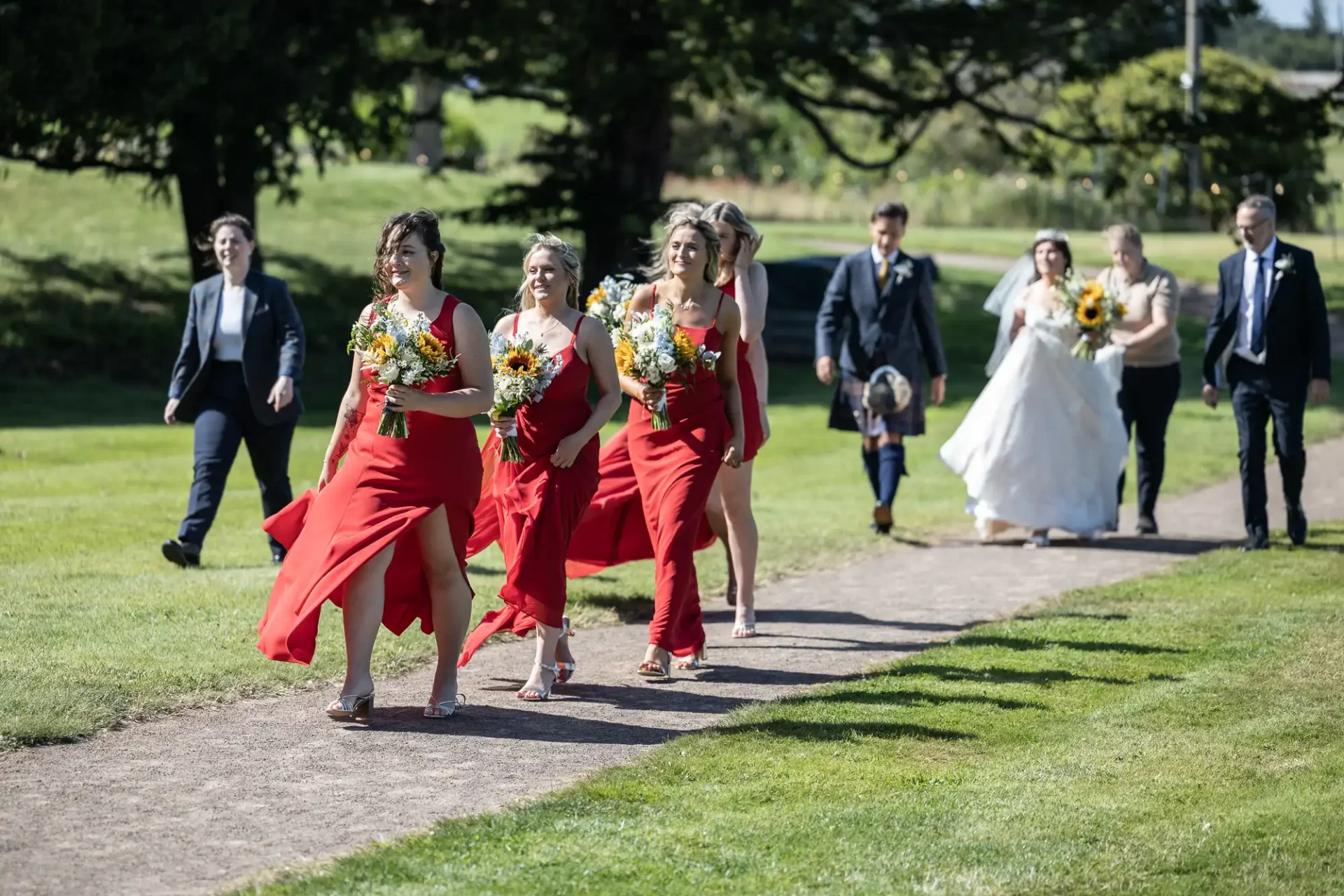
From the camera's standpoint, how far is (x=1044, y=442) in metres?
12.6

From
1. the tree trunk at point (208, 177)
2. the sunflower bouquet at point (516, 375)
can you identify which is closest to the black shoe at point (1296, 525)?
the sunflower bouquet at point (516, 375)

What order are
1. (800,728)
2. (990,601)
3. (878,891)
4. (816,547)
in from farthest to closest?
(816,547) < (990,601) < (800,728) < (878,891)

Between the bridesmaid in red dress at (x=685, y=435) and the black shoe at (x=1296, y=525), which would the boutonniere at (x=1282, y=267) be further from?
the bridesmaid in red dress at (x=685, y=435)

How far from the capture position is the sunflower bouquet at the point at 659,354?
8.39 metres

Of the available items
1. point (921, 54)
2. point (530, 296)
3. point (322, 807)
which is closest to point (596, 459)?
point (530, 296)

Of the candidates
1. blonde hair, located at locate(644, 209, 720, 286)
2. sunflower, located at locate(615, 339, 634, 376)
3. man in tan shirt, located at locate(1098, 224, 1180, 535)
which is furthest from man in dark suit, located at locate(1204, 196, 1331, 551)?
sunflower, located at locate(615, 339, 634, 376)

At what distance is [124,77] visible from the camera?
21.4m

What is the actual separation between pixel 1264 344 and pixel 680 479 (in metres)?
5.11

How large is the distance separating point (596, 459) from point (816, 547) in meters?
4.63

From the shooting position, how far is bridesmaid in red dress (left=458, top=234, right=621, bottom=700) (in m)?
7.87

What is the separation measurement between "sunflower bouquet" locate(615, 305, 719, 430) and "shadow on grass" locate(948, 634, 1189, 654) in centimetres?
199

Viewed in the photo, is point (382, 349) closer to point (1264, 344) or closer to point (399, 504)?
point (399, 504)

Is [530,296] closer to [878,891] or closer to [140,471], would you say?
[878,891]

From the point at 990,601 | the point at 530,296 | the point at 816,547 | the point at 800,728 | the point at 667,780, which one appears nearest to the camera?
the point at 667,780
